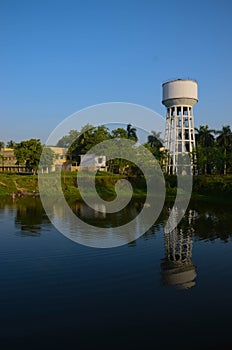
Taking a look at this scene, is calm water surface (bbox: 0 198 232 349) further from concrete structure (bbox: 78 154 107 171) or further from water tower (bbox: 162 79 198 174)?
concrete structure (bbox: 78 154 107 171)

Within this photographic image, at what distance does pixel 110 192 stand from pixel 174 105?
75.8 ft

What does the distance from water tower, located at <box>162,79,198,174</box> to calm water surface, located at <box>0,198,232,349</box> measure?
4569 cm

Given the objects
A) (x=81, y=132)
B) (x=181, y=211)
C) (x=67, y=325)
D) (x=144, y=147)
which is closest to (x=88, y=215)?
(x=181, y=211)

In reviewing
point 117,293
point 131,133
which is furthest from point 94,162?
point 117,293

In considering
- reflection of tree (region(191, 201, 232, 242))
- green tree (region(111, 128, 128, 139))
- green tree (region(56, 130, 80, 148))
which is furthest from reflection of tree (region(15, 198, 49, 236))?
green tree (region(56, 130, 80, 148))

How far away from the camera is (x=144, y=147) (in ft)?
234

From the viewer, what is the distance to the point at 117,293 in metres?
14.1

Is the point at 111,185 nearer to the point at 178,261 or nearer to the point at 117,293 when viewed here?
the point at 178,261

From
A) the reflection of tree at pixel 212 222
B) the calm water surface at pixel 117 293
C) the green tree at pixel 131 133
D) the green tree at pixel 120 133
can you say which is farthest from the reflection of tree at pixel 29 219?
the green tree at pixel 131 133

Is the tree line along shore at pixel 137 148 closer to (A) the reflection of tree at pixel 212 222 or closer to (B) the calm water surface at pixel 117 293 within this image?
(A) the reflection of tree at pixel 212 222

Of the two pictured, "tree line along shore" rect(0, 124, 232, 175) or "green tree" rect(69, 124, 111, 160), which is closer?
"tree line along shore" rect(0, 124, 232, 175)

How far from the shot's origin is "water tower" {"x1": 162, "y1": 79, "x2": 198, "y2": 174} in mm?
66300

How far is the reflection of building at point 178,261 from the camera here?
1565cm

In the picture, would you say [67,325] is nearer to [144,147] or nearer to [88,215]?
[88,215]
